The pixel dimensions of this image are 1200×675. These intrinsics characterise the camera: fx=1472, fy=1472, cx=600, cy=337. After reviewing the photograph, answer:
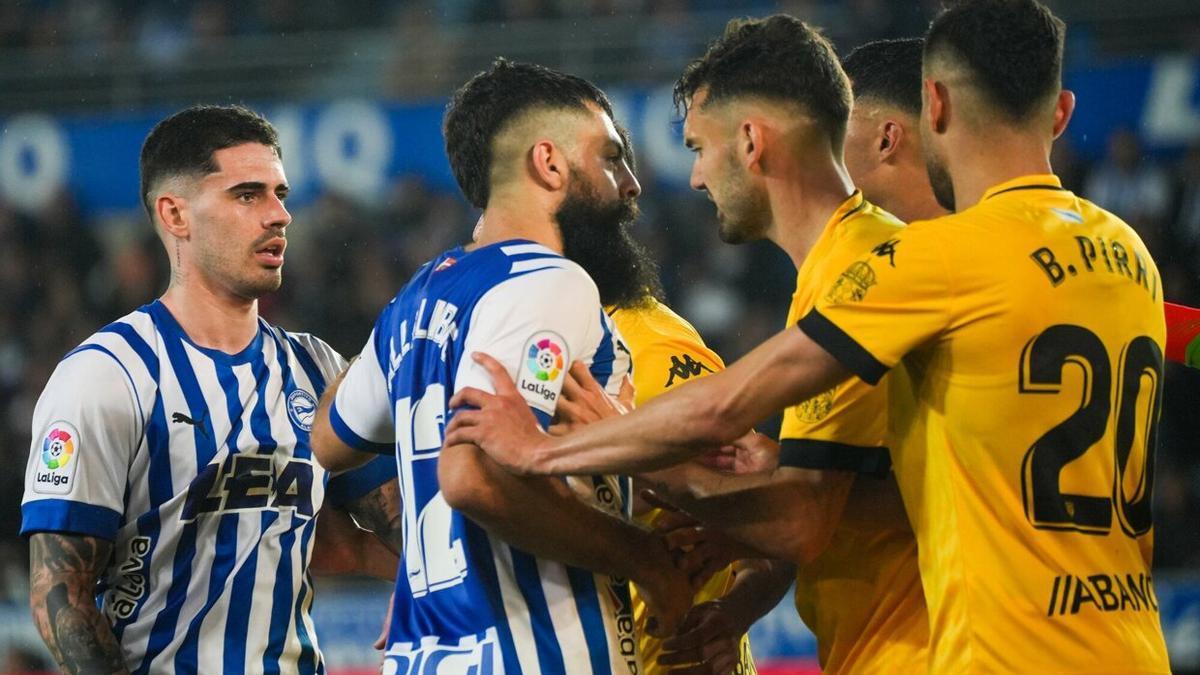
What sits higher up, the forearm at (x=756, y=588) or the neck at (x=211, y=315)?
the neck at (x=211, y=315)

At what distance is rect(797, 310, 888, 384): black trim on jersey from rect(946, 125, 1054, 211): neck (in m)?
0.45

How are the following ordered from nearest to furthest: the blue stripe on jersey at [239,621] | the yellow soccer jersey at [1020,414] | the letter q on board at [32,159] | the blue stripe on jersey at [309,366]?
the yellow soccer jersey at [1020,414] < the blue stripe on jersey at [239,621] < the blue stripe on jersey at [309,366] < the letter q on board at [32,159]

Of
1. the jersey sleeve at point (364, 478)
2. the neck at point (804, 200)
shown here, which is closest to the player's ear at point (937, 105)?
the neck at point (804, 200)

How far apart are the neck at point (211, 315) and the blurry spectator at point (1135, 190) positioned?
20.1 feet

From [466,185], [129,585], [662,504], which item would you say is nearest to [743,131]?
[466,185]

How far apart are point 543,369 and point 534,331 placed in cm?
8

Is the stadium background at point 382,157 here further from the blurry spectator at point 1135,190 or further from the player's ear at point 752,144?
the player's ear at point 752,144

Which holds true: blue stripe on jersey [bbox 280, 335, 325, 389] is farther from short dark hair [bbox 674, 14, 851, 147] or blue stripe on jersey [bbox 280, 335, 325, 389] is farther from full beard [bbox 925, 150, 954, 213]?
full beard [bbox 925, 150, 954, 213]

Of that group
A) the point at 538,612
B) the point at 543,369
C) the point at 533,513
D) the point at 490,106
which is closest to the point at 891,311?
the point at 543,369

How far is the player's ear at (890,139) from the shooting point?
12.5ft

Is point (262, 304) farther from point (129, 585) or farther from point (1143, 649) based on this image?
point (1143, 649)

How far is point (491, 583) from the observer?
291cm

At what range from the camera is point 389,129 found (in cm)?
1002

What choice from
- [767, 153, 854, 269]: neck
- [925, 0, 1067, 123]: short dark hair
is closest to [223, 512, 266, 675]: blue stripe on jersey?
[767, 153, 854, 269]: neck
